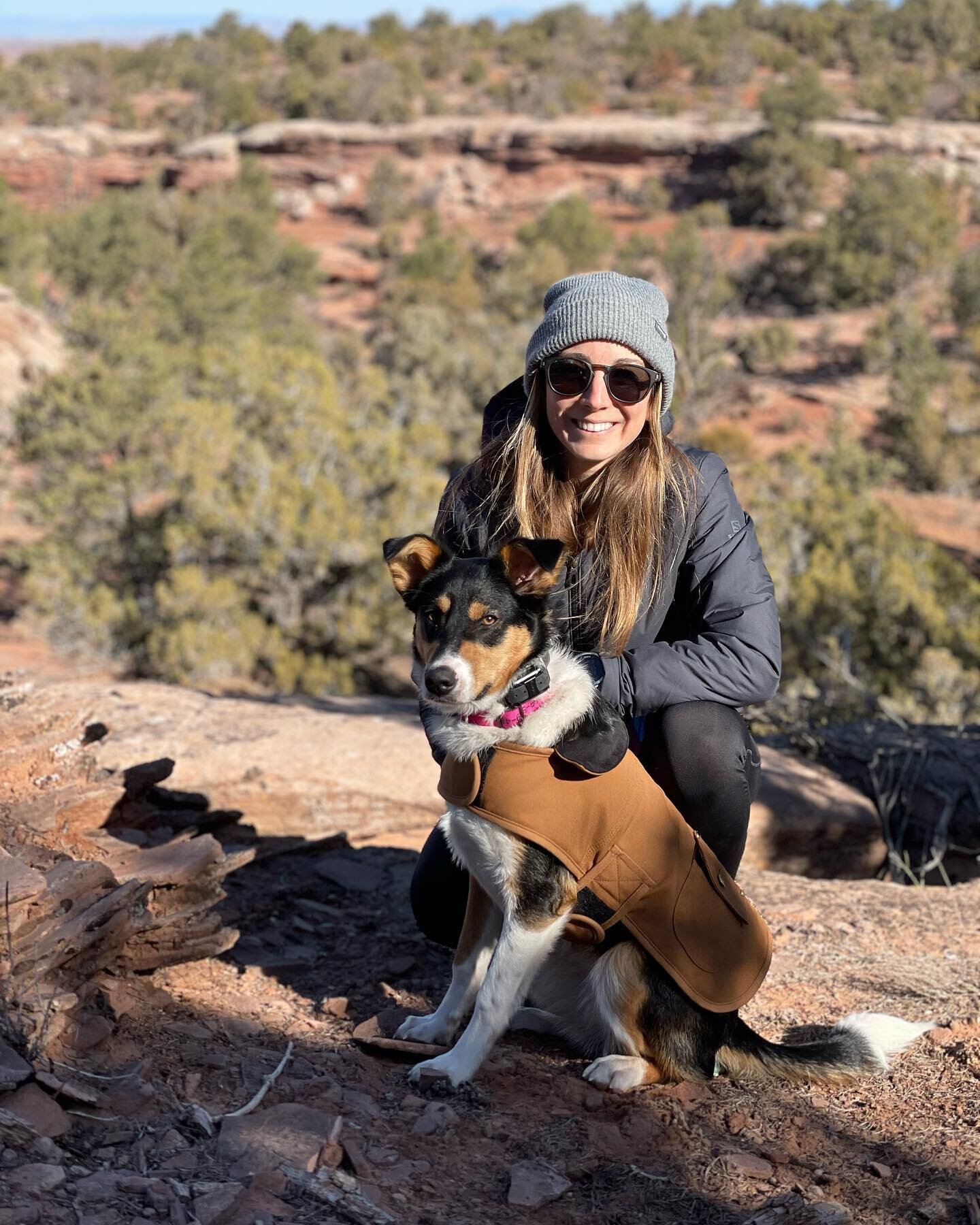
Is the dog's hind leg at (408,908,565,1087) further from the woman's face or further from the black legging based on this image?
the woman's face

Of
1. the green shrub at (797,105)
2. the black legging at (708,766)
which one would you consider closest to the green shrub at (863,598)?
the black legging at (708,766)

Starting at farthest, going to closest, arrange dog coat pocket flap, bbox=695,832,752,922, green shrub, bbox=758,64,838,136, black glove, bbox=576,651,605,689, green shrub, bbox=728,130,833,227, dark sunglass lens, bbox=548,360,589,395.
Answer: green shrub, bbox=758,64,838,136
green shrub, bbox=728,130,833,227
dark sunglass lens, bbox=548,360,589,395
black glove, bbox=576,651,605,689
dog coat pocket flap, bbox=695,832,752,922

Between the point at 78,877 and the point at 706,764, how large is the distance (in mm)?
1726

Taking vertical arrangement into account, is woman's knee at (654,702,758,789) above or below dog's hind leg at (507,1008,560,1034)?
above

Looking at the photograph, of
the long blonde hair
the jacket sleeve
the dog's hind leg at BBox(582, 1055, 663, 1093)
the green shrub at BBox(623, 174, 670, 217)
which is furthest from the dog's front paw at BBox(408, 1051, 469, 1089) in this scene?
the green shrub at BBox(623, 174, 670, 217)

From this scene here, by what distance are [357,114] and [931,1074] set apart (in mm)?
46850

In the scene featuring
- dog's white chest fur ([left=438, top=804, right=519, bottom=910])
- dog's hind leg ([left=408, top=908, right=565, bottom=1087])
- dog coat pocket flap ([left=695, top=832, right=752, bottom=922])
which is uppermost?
dog's white chest fur ([left=438, top=804, right=519, bottom=910])

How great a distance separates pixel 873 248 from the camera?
30.6 metres

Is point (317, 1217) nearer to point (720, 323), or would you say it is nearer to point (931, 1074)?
point (931, 1074)

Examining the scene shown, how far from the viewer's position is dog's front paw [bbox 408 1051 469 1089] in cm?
301

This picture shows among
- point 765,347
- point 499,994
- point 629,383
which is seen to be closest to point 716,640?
point 629,383

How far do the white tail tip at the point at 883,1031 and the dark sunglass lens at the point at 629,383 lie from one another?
6.11ft

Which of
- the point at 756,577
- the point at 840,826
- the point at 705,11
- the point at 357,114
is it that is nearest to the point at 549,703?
the point at 756,577

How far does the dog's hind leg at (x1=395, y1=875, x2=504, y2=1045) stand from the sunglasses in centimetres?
145
